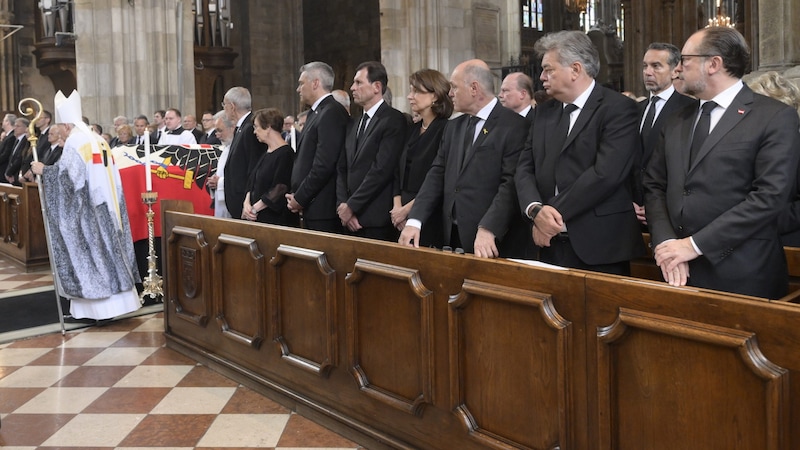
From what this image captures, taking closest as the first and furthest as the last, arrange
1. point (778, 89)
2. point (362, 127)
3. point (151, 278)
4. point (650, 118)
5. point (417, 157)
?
point (778, 89) → point (650, 118) → point (417, 157) → point (362, 127) → point (151, 278)

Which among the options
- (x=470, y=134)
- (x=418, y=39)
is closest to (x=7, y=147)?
(x=418, y=39)

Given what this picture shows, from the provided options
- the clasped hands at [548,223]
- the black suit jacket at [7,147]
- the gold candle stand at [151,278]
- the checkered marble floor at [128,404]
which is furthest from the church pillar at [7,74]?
the clasped hands at [548,223]

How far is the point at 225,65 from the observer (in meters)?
16.3

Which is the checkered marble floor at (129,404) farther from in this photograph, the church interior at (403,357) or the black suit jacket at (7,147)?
the black suit jacket at (7,147)

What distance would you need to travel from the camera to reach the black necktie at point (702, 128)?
270 centimetres

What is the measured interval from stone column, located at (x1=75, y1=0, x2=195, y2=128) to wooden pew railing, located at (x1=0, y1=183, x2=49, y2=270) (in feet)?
7.64

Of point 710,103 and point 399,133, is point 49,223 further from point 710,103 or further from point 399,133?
point 710,103

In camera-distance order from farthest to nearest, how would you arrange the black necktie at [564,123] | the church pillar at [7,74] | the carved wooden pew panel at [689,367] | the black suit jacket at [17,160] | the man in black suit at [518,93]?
the church pillar at [7,74] < the black suit jacket at [17,160] < the man in black suit at [518,93] < the black necktie at [564,123] < the carved wooden pew panel at [689,367]

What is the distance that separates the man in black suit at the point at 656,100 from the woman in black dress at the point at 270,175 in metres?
2.25

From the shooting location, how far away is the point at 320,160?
471cm

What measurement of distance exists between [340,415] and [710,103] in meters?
2.04

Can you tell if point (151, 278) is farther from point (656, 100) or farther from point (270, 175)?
point (656, 100)

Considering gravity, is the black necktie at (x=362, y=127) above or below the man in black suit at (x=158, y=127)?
below

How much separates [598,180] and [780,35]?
10.4 ft
